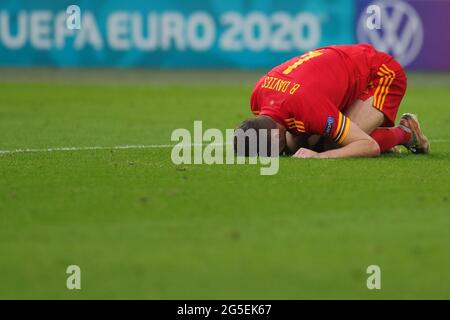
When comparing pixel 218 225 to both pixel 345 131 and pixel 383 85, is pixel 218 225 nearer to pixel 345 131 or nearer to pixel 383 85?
pixel 345 131

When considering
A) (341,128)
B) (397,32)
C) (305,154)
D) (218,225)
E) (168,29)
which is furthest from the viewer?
(168,29)

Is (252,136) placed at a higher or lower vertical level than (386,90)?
lower

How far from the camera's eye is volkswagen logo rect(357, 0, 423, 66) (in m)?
21.3

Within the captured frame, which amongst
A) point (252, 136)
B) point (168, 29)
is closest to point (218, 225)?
point (252, 136)

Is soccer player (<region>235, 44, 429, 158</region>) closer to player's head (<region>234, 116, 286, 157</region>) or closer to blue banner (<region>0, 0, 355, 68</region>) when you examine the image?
player's head (<region>234, 116, 286, 157</region>)

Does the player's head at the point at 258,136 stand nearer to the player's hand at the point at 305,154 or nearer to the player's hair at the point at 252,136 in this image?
the player's hair at the point at 252,136

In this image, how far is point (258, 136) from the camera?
922cm

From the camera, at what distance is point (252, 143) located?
9.32 meters

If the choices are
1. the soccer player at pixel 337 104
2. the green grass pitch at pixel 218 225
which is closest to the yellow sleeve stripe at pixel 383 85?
the soccer player at pixel 337 104

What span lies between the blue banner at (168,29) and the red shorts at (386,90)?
12.1 m

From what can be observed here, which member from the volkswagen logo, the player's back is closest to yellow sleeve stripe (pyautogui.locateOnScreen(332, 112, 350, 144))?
the player's back

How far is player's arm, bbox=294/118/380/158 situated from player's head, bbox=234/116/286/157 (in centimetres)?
29

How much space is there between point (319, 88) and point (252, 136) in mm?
699
